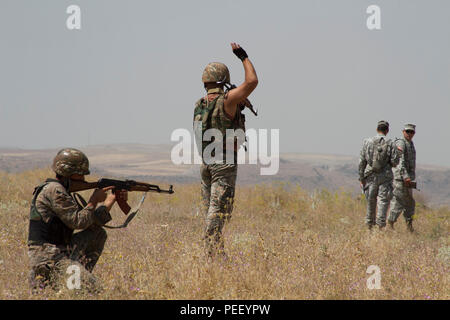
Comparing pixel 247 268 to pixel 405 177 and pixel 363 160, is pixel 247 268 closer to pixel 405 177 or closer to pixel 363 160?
pixel 363 160

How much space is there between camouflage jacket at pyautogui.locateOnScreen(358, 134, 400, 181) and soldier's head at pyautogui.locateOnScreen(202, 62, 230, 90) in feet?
15.3

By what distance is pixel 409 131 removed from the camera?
9.07 metres

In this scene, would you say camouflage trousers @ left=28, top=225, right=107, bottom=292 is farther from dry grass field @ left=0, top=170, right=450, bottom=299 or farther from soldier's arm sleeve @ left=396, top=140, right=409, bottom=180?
soldier's arm sleeve @ left=396, top=140, right=409, bottom=180

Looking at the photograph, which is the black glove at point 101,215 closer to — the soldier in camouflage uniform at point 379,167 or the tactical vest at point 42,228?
the tactical vest at point 42,228

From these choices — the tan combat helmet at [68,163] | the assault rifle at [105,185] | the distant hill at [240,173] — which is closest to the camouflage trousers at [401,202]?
→ the assault rifle at [105,185]

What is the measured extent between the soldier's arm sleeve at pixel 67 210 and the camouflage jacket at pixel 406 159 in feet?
23.7

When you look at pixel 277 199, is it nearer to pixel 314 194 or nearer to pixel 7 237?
pixel 314 194

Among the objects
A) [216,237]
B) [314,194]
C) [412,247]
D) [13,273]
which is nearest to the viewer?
[13,273]

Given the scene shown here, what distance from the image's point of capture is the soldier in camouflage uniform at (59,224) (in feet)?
12.7

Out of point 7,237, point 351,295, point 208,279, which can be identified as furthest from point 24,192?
point 351,295

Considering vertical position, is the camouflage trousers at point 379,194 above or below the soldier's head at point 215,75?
below

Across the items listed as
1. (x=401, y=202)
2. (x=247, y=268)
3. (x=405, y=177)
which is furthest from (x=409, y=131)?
(x=247, y=268)

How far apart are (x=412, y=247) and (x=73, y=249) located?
5959 mm
